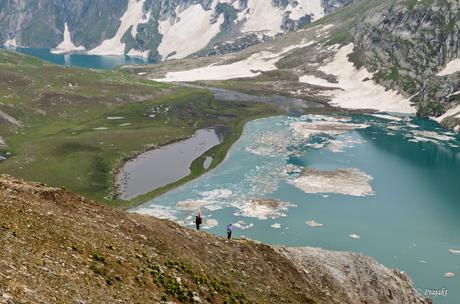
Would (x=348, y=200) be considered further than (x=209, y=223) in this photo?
Yes

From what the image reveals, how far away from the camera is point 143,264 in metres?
35.4

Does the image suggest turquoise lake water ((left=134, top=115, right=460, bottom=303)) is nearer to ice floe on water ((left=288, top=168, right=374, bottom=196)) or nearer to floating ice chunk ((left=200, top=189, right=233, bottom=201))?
floating ice chunk ((left=200, top=189, right=233, bottom=201))

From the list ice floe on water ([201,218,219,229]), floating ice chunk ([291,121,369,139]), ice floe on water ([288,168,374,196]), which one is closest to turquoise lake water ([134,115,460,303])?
ice floe on water ([201,218,219,229])

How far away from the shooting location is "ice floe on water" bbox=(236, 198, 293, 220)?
9356 cm

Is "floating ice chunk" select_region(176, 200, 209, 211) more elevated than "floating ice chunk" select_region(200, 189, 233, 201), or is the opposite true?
"floating ice chunk" select_region(200, 189, 233, 201)

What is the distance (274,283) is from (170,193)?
199 ft

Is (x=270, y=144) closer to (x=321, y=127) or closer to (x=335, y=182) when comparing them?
(x=321, y=127)

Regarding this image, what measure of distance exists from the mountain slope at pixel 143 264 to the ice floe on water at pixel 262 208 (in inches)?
1402

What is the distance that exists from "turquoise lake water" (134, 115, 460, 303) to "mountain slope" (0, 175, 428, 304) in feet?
72.6

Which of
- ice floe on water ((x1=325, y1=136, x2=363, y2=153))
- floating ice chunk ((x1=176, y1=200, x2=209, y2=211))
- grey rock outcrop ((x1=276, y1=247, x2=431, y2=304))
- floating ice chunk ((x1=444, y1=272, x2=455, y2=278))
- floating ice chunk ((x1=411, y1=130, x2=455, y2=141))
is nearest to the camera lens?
grey rock outcrop ((x1=276, y1=247, x2=431, y2=304))

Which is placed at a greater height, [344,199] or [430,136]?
[430,136]

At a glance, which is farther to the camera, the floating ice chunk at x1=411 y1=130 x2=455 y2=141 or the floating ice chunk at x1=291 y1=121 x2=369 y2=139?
the floating ice chunk at x1=291 y1=121 x2=369 y2=139

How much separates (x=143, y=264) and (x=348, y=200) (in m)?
75.2

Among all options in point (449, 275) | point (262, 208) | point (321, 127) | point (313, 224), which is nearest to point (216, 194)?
point (262, 208)
